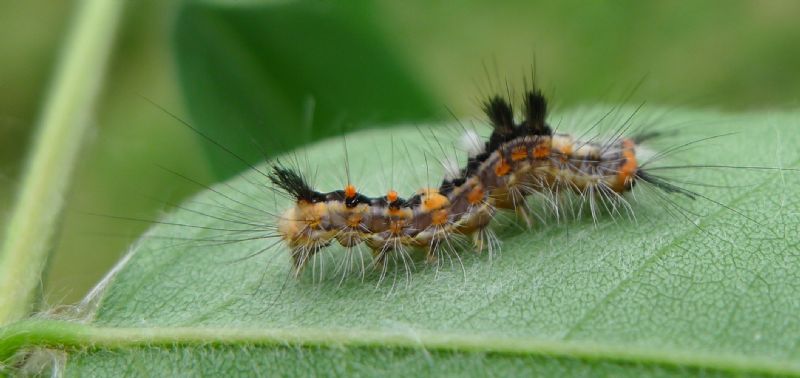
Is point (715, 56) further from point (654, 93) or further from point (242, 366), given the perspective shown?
point (242, 366)

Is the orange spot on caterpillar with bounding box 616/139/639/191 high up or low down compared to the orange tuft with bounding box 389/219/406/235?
up

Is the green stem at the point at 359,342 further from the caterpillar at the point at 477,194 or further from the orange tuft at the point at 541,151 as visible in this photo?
the orange tuft at the point at 541,151

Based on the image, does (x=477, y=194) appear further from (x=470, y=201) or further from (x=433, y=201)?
(x=433, y=201)

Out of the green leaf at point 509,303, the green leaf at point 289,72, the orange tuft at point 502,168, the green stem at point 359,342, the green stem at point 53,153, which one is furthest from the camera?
the green leaf at point 289,72

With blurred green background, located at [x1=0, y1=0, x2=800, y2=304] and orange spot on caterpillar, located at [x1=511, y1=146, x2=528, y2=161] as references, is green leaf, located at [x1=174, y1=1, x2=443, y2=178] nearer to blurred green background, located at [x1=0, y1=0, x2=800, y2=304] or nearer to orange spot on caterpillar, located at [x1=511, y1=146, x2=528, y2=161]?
blurred green background, located at [x1=0, y1=0, x2=800, y2=304]

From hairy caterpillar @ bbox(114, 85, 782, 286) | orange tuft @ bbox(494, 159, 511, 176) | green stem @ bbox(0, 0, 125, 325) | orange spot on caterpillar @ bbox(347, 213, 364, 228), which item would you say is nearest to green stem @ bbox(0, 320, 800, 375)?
green stem @ bbox(0, 0, 125, 325)

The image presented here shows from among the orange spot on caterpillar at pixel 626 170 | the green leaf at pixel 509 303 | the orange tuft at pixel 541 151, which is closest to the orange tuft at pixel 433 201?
the green leaf at pixel 509 303

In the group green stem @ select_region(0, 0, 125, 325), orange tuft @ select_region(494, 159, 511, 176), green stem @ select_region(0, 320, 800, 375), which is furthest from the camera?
orange tuft @ select_region(494, 159, 511, 176)

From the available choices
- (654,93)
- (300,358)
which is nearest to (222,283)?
(300,358)
